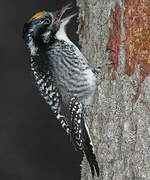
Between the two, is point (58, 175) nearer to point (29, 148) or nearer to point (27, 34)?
point (29, 148)

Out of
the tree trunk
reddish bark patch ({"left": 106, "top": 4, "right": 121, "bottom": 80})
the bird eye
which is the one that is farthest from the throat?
reddish bark patch ({"left": 106, "top": 4, "right": 121, "bottom": 80})

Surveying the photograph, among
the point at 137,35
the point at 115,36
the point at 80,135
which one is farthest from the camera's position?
the point at 80,135

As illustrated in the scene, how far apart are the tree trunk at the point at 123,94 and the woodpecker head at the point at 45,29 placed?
446mm

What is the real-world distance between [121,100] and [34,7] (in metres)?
2.78

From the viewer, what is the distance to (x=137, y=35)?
2426 millimetres

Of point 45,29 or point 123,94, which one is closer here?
point 123,94

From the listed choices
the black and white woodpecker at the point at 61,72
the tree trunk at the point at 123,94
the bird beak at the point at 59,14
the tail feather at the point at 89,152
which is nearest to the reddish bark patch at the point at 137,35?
the tree trunk at the point at 123,94

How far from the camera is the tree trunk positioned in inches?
92.4

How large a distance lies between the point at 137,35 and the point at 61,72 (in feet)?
2.48

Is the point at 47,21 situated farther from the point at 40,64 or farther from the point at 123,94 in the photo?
the point at 123,94

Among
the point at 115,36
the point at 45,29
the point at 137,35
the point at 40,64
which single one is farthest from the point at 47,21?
the point at 137,35

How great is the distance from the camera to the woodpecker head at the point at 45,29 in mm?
3018

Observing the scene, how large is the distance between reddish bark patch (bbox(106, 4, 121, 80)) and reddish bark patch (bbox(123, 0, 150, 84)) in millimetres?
67

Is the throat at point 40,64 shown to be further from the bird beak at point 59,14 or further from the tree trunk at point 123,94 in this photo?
the tree trunk at point 123,94
